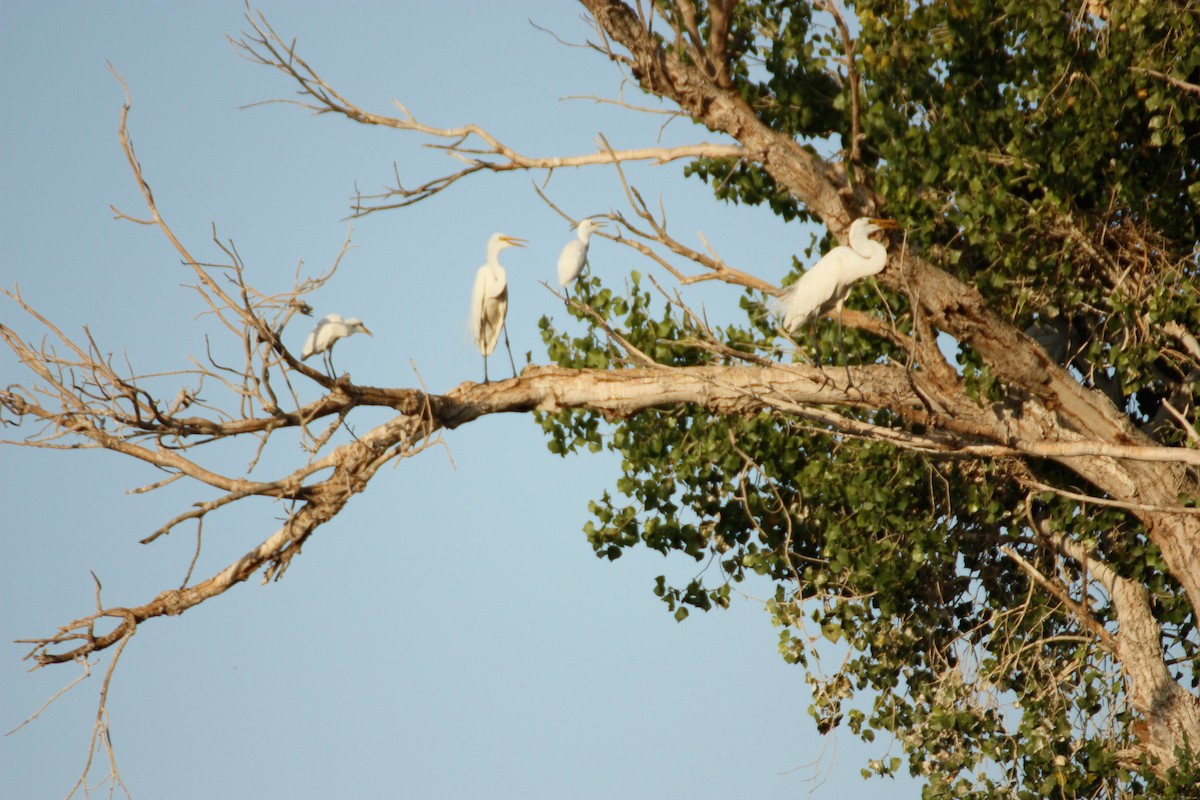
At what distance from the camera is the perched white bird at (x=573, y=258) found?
10.2 m

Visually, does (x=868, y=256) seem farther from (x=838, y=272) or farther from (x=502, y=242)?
(x=502, y=242)

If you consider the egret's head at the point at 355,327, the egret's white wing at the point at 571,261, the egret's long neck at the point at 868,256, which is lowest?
the egret's long neck at the point at 868,256

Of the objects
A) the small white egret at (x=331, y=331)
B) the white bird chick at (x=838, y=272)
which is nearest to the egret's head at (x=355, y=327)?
the small white egret at (x=331, y=331)

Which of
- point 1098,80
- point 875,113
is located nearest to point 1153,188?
point 1098,80

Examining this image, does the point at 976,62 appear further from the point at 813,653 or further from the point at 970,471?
the point at 813,653

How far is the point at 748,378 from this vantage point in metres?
8.09

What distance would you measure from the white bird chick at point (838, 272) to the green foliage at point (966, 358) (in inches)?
9.8

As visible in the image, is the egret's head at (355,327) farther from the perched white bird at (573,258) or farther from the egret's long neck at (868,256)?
the egret's long neck at (868,256)

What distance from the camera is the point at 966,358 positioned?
28.9 ft

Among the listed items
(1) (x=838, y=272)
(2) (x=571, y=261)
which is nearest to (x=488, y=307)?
(2) (x=571, y=261)

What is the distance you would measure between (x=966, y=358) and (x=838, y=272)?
1621 mm

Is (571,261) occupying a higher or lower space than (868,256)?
higher

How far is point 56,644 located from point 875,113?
5831 mm

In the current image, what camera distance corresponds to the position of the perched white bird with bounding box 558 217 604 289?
10211 mm
